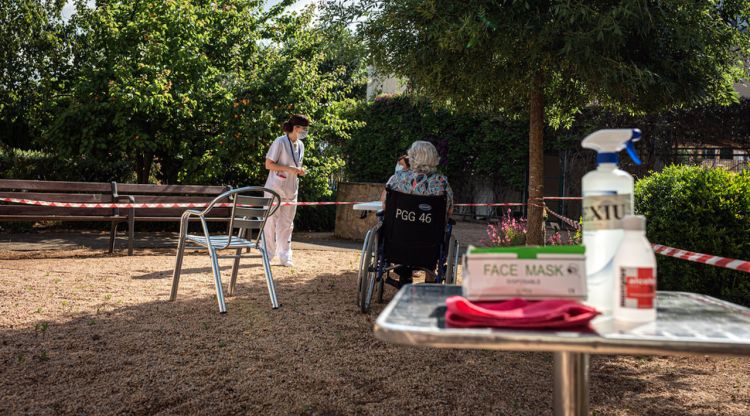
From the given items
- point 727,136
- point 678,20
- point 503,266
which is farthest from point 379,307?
point 727,136

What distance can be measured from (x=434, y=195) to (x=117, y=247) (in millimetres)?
6228

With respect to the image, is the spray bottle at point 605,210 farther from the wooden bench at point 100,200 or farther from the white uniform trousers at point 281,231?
the wooden bench at point 100,200

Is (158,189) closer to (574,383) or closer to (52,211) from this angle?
(52,211)

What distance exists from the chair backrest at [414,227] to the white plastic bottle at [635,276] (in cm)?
367

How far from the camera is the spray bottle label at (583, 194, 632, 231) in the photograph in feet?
4.66

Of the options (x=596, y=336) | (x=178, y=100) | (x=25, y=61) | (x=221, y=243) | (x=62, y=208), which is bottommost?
(x=596, y=336)

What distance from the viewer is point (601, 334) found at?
122 cm

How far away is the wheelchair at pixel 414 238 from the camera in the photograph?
504cm

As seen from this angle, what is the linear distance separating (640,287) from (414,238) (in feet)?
12.3

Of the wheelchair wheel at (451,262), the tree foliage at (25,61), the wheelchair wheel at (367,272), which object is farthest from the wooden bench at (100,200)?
the wheelchair wheel at (451,262)

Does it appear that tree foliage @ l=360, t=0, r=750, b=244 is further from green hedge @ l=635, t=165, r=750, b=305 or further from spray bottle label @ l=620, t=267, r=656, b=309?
spray bottle label @ l=620, t=267, r=656, b=309

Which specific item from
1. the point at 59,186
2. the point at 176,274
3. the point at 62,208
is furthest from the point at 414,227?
the point at 59,186

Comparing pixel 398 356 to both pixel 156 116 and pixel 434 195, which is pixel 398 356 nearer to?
pixel 434 195

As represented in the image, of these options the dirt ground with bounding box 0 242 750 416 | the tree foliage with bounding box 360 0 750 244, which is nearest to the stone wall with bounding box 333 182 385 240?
the tree foliage with bounding box 360 0 750 244
